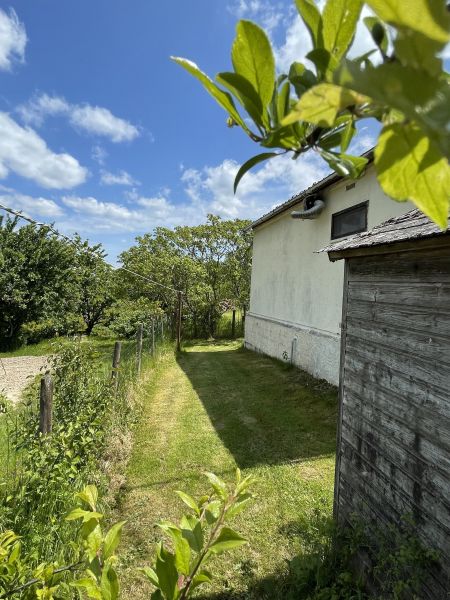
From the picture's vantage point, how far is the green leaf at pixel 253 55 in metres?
0.35

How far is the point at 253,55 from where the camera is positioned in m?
0.35

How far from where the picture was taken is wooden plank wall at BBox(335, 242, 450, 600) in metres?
2.22

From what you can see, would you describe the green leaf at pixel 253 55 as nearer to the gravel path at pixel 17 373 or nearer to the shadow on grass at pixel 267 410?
the shadow on grass at pixel 267 410

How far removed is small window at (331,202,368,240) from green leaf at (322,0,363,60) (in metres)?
7.80

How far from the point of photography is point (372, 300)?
3.08m

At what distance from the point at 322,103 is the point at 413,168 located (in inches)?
3.3

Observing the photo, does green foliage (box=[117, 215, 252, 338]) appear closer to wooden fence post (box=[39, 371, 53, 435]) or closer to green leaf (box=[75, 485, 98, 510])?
wooden fence post (box=[39, 371, 53, 435])

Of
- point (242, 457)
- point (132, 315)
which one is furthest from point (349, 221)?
point (132, 315)

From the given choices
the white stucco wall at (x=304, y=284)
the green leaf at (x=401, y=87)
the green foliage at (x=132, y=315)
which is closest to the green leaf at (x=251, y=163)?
the green leaf at (x=401, y=87)

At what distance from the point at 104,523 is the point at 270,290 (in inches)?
389

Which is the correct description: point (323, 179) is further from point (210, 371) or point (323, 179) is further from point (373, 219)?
point (210, 371)

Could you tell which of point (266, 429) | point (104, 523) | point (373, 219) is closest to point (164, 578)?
point (104, 523)

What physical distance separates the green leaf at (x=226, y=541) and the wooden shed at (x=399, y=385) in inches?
70.4

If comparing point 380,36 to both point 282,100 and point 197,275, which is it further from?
point 197,275
